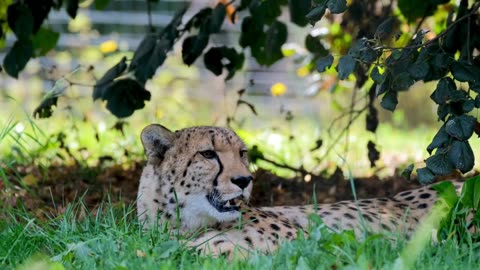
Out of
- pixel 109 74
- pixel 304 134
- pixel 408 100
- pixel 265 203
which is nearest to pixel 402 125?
pixel 408 100

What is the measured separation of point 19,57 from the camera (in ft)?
16.1

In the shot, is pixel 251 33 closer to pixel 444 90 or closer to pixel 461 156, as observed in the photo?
pixel 444 90

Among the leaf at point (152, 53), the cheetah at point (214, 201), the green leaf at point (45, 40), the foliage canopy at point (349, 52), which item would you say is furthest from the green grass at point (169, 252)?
the green leaf at point (45, 40)

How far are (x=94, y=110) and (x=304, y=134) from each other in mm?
2722

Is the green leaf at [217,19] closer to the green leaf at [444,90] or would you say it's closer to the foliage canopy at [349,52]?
the foliage canopy at [349,52]

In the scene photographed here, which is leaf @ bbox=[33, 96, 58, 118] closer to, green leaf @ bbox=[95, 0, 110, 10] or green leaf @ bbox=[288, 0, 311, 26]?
green leaf @ bbox=[95, 0, 110, 10]

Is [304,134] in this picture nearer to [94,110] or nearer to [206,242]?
[94,110]

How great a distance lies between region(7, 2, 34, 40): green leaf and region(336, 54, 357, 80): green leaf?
6.20 ft

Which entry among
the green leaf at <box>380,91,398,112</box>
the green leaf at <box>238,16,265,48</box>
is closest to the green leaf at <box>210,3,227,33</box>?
the green leaf at <box>238,16,265,48</box>

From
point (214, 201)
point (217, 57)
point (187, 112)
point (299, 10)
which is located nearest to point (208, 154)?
point (214, 201)

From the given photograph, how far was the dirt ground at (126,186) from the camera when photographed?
17.0ft

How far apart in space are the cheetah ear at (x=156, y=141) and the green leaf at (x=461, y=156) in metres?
1.12

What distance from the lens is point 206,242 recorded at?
3615 millimetres

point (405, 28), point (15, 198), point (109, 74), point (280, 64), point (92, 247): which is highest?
point (280, 64)
